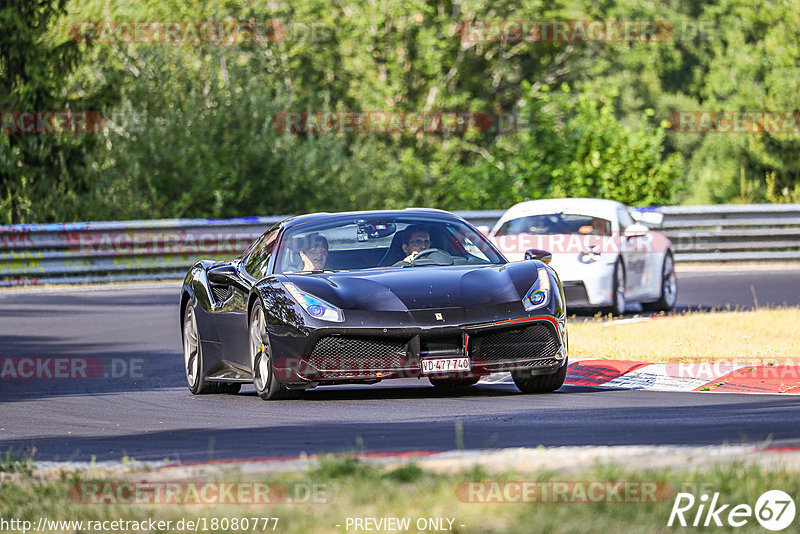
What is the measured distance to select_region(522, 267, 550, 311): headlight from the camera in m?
10.2

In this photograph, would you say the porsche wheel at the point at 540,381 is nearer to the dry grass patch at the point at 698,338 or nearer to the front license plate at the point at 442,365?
the front license plate at the point at 442,365

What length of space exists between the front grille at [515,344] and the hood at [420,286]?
0.75 ft

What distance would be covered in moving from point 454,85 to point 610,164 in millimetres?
18456

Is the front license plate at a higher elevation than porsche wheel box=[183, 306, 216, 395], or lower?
higher

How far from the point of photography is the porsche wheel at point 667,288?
1966 centimetres

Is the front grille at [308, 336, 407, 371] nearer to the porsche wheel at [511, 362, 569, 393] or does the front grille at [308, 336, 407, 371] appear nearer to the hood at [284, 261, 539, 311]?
the hood at [284, 261, 539, 311]

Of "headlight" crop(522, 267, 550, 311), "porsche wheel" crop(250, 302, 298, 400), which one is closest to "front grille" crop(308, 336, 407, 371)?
"porsche wheel" crop(250, 302, 298, 400)

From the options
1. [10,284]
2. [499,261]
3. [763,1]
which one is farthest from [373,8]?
[499,261]

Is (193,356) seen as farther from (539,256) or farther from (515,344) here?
(515,344)

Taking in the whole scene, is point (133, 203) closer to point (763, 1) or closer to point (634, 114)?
point (763, 1)

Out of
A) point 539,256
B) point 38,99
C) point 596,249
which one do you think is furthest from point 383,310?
point 38,99

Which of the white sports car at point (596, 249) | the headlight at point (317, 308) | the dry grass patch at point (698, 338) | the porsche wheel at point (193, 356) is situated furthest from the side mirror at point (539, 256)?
the white sports car at point (596, 249)

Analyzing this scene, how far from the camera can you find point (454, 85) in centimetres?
5031

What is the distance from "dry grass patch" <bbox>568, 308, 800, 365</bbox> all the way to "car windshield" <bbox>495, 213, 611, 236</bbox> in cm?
145
